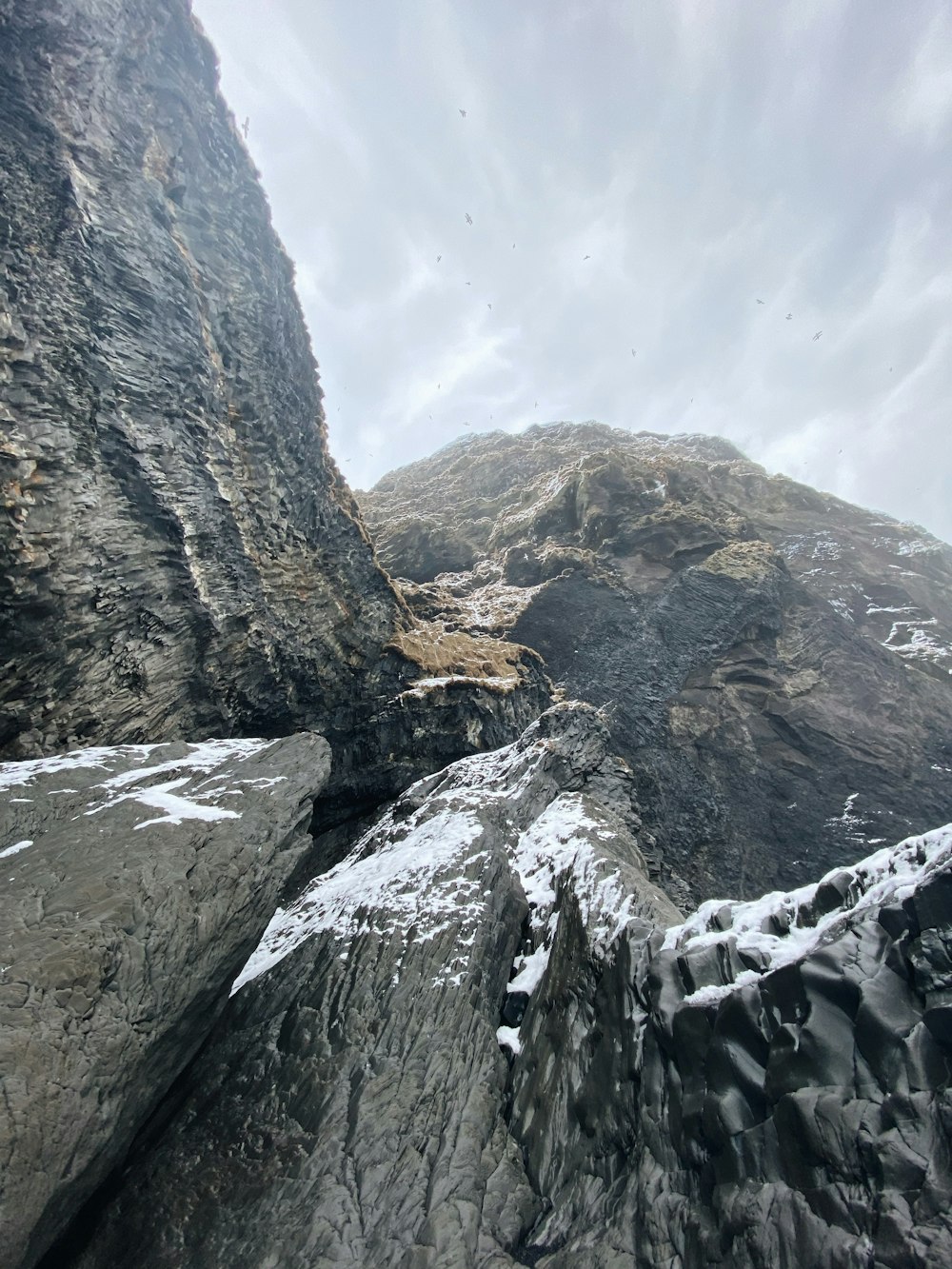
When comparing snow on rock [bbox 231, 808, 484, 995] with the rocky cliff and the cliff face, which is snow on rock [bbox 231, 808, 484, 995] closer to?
the rocky cliff

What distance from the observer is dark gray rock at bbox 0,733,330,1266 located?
859 centimetres

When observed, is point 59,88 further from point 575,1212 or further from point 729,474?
point 729,474

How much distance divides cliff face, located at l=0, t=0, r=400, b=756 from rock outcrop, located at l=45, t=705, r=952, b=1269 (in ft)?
29.8

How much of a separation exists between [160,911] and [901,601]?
54.2 metres

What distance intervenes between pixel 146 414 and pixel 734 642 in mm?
35280

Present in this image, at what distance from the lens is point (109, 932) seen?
404 inches

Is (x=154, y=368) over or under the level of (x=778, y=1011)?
over

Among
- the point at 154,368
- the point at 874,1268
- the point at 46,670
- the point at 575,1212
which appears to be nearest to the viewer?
the point at 874,1268

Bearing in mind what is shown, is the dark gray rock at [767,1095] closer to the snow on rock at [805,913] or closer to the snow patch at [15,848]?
the snow on rock at [805,913]

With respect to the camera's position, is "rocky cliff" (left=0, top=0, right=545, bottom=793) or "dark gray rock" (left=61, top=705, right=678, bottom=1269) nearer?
"dark gray rock" (left=61, top=705, right=678, bottom=1269)

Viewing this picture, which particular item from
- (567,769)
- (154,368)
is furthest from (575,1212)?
(154,368)

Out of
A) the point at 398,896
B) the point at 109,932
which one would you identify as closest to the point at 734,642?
the point at 398,896

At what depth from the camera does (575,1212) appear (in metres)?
9.64

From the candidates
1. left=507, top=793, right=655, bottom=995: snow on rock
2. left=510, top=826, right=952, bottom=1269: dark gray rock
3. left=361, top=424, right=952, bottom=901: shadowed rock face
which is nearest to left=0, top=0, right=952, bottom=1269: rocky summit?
left=510, top=826, right=952, bottom=1269: dark gray rock
